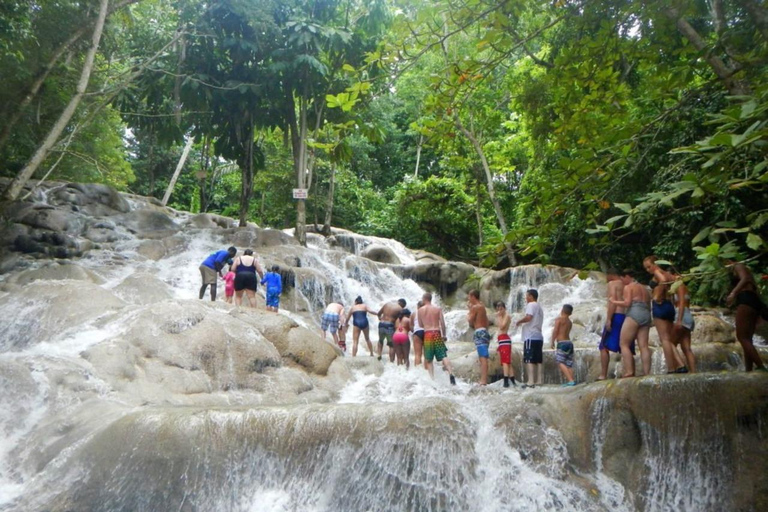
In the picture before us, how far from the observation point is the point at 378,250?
75.1ft

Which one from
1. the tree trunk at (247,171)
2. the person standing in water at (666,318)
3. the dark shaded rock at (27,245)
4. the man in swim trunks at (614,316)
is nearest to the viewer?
the person standing in water at (666,318)

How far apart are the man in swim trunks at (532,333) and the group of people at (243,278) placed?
4848 millimetres

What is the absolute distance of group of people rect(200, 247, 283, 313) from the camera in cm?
1228

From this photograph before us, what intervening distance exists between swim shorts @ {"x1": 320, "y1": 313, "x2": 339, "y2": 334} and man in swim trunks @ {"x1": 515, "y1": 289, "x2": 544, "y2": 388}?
3.80m

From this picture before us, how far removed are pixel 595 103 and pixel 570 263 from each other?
1855cm

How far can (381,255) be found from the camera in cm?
2284

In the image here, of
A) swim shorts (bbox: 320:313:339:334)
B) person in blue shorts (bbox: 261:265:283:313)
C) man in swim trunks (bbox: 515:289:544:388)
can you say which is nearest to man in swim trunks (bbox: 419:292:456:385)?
man in swim trunks (bbox: 515:289:544:388)

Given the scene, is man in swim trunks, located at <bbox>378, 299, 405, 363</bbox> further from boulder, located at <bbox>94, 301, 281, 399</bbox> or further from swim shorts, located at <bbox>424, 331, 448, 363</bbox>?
boulder, located at <bbox>94, 301, 281, 399</bbox>

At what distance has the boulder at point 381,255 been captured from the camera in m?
22.8

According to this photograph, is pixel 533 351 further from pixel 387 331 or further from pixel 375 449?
pixel 375 449

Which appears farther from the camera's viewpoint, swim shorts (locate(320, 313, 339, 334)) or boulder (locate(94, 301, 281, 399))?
swim shorts (locate(320, 313, 339, 334))

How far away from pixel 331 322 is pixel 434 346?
2.66 meters

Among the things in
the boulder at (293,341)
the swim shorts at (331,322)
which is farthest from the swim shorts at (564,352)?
Result: the swim shorts at (331,322)

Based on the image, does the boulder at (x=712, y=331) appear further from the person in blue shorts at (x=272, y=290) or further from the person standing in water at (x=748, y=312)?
the person in blue shorts at (x=272, y=290)
